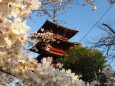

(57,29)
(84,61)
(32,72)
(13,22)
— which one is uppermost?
(13,22)

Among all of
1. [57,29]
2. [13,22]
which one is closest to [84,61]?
[57,29]

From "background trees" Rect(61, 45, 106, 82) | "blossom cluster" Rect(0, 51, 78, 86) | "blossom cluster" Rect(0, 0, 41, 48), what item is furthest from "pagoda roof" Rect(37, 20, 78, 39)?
"blossom cluster" Rect(0, 0, 41, 48)

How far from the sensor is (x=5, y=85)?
4.52m

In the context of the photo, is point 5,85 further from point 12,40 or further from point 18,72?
point 12,40

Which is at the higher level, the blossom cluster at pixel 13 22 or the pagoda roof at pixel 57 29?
the blossom cluster at pixel 13 22

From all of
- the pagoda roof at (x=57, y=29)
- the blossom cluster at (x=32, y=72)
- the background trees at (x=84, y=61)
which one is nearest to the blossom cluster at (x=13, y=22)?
the blossom cluster at (x=32, y=72)

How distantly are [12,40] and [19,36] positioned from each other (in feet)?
0.26

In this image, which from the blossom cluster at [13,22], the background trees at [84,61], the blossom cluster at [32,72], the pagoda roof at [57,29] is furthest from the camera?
the pagoda roof at [57,29]

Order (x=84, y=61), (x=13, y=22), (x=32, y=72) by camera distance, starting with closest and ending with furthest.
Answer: (x=13, y=22) → (x=32, y=72) → (x=84, y=61)

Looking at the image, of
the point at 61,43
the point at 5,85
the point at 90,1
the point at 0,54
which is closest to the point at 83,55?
the point at 61,43

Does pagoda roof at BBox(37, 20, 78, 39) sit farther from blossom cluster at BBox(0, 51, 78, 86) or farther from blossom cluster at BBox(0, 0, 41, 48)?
blossom cluster at BBox(0, 0, 41, 48)

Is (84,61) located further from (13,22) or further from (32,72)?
(13,22)

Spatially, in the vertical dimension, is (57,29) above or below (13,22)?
below

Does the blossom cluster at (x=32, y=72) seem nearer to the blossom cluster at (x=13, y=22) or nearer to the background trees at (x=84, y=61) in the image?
the blossom cluster at (x=13, y=22)
